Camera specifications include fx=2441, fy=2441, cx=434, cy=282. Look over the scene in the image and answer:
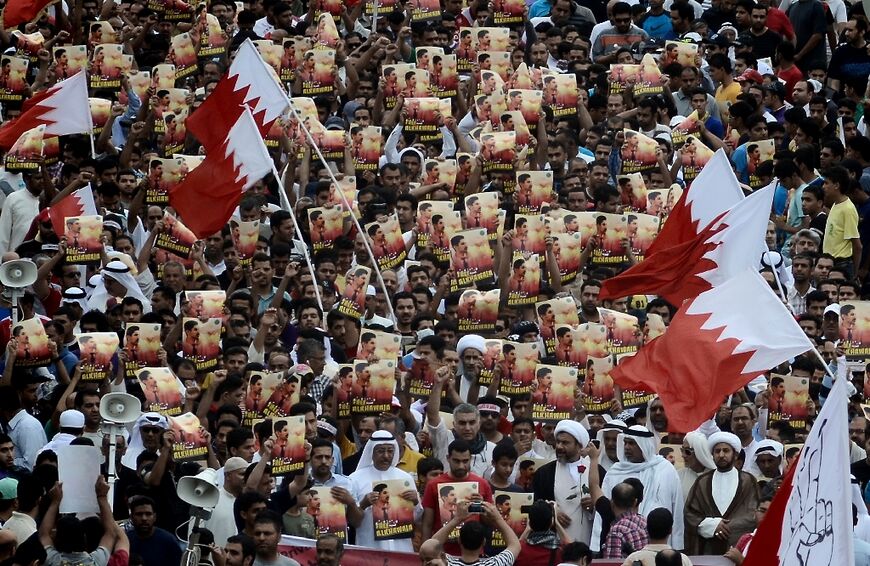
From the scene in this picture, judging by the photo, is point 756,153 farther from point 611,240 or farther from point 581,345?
point 581,345

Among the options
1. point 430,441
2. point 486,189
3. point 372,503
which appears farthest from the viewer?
point 486,189

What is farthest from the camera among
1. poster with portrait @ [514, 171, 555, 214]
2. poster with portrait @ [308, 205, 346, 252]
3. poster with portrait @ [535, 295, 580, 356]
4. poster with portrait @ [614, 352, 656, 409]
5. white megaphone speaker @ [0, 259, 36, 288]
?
poster with portrait @ [514, 171, 555, 214]

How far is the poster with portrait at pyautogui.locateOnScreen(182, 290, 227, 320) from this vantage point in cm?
1711

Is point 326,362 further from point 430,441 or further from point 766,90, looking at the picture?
point 766,90

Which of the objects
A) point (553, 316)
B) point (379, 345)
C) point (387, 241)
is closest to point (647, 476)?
point (379, 345)

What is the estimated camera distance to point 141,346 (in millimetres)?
16812

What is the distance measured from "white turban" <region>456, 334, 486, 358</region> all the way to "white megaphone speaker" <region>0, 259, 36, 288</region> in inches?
131

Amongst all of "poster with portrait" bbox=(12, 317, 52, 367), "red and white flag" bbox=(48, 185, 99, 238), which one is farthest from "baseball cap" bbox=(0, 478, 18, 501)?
"red and white flag" bbox=(48, 185, 99, 238)

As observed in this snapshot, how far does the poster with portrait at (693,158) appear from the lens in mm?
20047

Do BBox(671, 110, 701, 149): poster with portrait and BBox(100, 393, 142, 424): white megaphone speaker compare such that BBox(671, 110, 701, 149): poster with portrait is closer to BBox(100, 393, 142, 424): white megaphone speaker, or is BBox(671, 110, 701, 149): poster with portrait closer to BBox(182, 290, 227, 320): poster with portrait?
BBox(182, 290, 227, 320): poster with portrait

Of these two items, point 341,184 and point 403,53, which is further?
point 403,53

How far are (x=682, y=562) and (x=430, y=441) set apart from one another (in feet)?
10.4

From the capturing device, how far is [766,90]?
21.7 metres

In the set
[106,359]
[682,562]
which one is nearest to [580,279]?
[106,359]
